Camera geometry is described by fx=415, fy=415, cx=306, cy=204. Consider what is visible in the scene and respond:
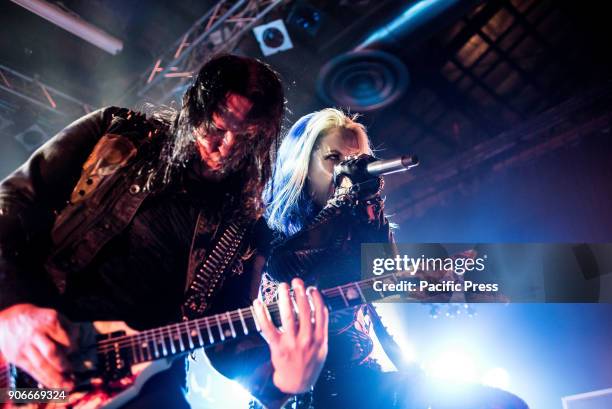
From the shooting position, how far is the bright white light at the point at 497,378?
21.8 ft

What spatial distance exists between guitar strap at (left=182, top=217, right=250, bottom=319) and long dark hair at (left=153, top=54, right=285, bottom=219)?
0.12 m

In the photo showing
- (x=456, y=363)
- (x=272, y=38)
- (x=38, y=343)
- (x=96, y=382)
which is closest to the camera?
(x=38, y=343)

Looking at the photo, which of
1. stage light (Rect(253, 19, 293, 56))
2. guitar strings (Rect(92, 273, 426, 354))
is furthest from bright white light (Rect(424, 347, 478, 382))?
guitar strings (Rect(92, 273, 426, 354))

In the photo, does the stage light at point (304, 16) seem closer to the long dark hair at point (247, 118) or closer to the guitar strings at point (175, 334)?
the long dark hair at point (247, 118)

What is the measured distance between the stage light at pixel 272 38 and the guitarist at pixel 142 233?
3.17 m

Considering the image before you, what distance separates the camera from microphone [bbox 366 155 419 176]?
2111 mm

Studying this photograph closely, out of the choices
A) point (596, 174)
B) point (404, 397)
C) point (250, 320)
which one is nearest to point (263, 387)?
point (250, 320)

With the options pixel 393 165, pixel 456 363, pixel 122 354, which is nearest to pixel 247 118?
pixel 393 165

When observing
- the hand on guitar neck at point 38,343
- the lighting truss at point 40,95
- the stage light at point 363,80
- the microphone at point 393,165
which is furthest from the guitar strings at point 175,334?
the lighting truss at point 40,95

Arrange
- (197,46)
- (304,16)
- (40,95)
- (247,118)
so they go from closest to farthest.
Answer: (247,118) → (304,16) → (197,46) → (40,95)

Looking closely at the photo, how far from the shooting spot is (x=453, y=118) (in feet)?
29.1

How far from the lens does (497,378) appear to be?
6.75 meters

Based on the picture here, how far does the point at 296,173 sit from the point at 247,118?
33.7 inches

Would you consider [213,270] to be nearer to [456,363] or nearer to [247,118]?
[247,118]
